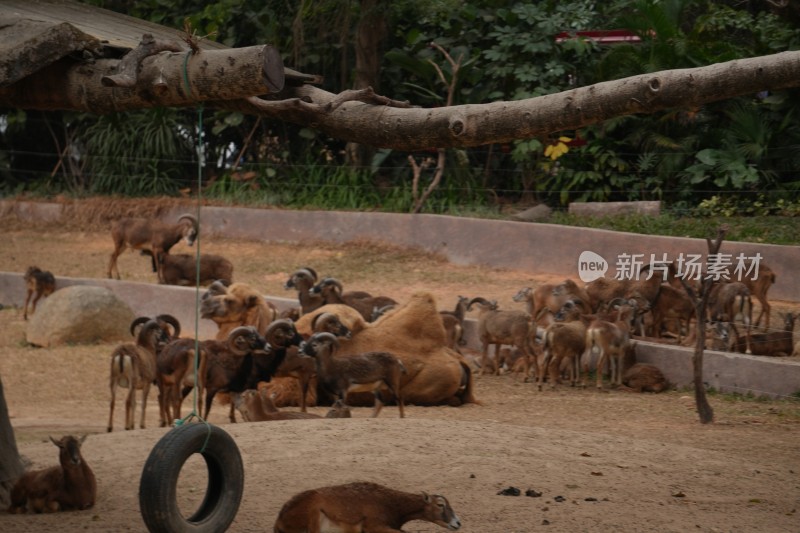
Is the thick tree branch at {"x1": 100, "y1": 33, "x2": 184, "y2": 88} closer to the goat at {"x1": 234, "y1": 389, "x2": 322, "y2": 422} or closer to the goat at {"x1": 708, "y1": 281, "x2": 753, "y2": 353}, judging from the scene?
the goat at {"x1": 234, "y1": 389, "x2": 322, "y2": 422}

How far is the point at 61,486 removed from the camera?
23.7 feet

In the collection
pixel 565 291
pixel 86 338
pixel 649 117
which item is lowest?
pixel 86 338

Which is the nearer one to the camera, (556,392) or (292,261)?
(556,392)

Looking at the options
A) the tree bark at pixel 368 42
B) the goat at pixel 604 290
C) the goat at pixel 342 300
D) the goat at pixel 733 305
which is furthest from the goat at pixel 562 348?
the tree bark at pixel 368 42

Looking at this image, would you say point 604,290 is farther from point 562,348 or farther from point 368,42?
point 368,42

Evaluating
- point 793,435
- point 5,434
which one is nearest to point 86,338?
point 5,434

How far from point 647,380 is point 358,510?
23.3 ft

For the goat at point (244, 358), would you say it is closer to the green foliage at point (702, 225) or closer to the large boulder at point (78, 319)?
the large boulder at point (78, 319)

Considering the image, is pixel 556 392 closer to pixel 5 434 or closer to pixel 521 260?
pixel 521 260

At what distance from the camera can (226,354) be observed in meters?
11.4

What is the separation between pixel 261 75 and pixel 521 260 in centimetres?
1254

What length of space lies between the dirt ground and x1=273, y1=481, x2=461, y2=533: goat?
19.4 inches

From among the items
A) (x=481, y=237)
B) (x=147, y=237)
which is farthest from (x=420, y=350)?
(x=147, y=237)

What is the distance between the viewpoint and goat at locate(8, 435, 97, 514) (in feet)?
23.5
